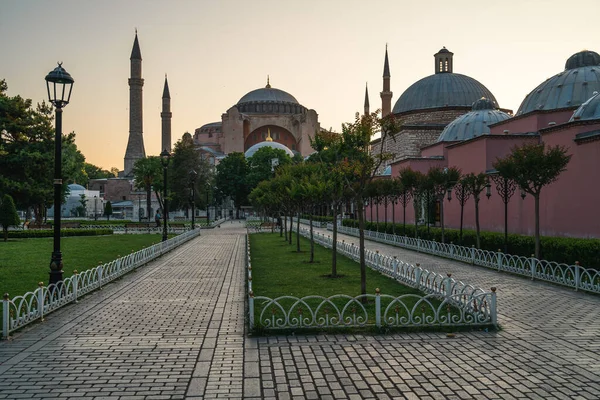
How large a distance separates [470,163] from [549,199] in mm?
7394

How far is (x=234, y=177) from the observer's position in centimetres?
6072

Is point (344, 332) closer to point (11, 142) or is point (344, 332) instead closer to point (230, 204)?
point (11, 142)

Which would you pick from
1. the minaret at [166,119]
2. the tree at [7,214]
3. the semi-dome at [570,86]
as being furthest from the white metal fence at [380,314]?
Answer: the minaret at [166,119]

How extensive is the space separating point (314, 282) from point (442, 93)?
36.9m

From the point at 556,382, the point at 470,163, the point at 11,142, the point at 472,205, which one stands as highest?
the point at 11,142

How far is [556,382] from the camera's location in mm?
5020

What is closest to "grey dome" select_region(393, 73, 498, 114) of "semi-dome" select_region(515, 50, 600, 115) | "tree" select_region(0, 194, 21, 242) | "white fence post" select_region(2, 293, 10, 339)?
"semi-dome" select_region(515, 50, 600, 115)

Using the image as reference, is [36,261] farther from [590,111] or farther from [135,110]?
[135,110]

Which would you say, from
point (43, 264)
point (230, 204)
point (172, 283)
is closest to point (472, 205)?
point (172, 283)

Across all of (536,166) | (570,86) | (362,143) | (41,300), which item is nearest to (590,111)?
(536,166)

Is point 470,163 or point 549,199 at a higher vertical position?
point 470,163

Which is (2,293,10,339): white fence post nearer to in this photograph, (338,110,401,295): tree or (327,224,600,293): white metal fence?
(338,110,401,295): tree

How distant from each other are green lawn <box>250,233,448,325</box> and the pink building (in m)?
7.67

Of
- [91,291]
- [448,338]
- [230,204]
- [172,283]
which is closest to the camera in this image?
[448,338]
